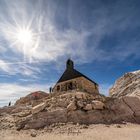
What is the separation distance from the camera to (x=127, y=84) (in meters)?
39.2

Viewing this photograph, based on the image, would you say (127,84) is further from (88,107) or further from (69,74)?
(88,107)

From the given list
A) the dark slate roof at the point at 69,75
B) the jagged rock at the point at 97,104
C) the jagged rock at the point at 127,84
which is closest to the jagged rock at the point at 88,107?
the jagged rock at the point at 97,104

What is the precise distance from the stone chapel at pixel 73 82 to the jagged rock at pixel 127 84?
506 centimetres

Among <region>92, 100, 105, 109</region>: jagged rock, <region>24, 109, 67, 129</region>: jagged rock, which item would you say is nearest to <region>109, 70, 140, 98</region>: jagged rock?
<region>92, 100, 105, 109</region>: jagged rock

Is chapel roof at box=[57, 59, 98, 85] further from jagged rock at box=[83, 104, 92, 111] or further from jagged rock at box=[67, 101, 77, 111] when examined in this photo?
jagged rock at box=[67, 101, 77, 111]

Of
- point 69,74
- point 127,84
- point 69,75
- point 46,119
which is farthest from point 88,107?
point 69,74

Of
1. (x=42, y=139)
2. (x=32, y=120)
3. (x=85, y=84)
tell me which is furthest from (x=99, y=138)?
(x=85, y=84)

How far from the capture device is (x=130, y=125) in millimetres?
21438

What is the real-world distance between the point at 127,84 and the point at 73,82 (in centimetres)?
1272

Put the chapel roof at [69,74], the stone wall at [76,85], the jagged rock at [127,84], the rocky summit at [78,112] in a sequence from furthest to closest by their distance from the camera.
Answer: the chapel roof at [69,74] < the stone wall at [76,85] < the jagged rock at [127,84] < the rocky summit at [78,112]

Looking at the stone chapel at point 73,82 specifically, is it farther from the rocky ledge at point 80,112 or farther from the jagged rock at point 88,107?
the jagged rock at point 88,107

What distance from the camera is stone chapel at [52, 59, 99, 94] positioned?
4331 centimetres

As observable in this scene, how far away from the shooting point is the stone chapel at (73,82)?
142 ft

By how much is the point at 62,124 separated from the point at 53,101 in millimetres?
6669
